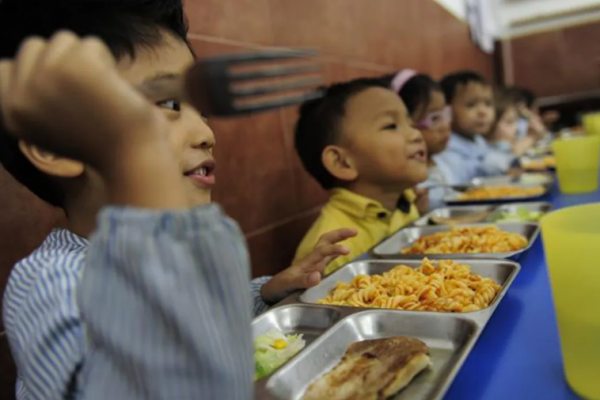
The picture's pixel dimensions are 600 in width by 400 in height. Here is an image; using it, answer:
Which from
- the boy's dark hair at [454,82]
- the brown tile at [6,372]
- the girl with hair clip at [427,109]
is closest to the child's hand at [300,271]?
the brown tile at [6,372]

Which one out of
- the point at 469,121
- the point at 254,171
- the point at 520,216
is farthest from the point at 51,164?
the point at 469,121

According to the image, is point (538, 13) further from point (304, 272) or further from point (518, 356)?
point (518, 356)

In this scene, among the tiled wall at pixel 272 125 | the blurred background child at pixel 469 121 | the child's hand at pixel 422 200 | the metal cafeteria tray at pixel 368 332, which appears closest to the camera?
the metal cafeteria tray at pixel 368 332

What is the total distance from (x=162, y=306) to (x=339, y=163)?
1311 millimetres

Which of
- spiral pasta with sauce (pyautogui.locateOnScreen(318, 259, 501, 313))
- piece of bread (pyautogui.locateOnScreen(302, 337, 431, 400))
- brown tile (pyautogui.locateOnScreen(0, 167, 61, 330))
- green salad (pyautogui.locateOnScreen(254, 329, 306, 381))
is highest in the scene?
brown tile (pyautogui.locateOnScreen(0, 167, 61, 330))

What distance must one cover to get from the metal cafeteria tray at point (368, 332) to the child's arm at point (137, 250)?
203mm

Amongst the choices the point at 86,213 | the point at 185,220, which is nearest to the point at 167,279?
the point at 185,220

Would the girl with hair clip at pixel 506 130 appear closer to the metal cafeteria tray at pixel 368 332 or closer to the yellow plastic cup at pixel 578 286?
the metal cafeteria tray at pixel 368 332

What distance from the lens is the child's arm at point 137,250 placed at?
47 cm

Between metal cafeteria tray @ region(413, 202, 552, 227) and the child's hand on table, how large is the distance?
121cm

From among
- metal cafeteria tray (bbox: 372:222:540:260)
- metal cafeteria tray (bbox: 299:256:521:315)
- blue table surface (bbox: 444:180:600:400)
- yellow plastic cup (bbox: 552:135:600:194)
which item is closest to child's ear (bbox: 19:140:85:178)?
metal cafeteria tray (bbox: 299:256:521:315)

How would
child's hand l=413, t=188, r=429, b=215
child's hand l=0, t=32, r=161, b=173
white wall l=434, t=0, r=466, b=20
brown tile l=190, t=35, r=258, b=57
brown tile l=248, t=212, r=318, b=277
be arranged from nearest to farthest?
child's hand l=0, t=32, r=161, b=173
brown tile l=190, t=35, r=258, b=57
brown tile l=248, t=212, r=318, b=277
child's hand l=413, t=188, r=429, b=215
white wall l=434, t=0, r=466, b=20

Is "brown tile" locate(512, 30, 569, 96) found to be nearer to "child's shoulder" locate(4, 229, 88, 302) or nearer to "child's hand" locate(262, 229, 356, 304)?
"child's hand" locate(262, 229, 356, 304)

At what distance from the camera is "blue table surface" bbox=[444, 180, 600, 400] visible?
64cm
